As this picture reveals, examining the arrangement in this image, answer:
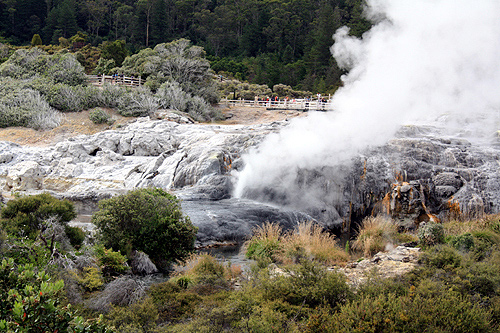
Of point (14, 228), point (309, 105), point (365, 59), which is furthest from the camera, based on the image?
point (309, 105)

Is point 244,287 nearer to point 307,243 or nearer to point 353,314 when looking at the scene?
point 353,314

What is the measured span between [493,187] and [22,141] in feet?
74.4

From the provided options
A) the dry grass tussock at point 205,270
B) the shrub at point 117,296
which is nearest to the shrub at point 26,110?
the dry grass tussock at point 205,270

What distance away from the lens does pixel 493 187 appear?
15.0 metres

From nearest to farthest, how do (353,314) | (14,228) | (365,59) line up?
(353,314) < (14,228) < (365,59)

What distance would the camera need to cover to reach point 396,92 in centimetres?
1877

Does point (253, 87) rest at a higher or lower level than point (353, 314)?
higher

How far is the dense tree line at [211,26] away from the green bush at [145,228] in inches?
1634

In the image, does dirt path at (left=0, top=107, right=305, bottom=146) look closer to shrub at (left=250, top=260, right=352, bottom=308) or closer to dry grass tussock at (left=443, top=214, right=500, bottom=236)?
dry grass tussock at (left=443, top=214, right=500, bottom=236)

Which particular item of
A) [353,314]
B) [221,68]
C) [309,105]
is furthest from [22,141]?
[221,68]

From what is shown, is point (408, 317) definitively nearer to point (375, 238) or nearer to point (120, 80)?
point (375, 238)

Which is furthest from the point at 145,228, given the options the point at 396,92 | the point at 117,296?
the point at 396,92

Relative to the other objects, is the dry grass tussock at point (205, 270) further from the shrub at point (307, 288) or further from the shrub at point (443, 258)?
the shrub at point (443, 258)

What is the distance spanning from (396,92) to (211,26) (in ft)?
158
